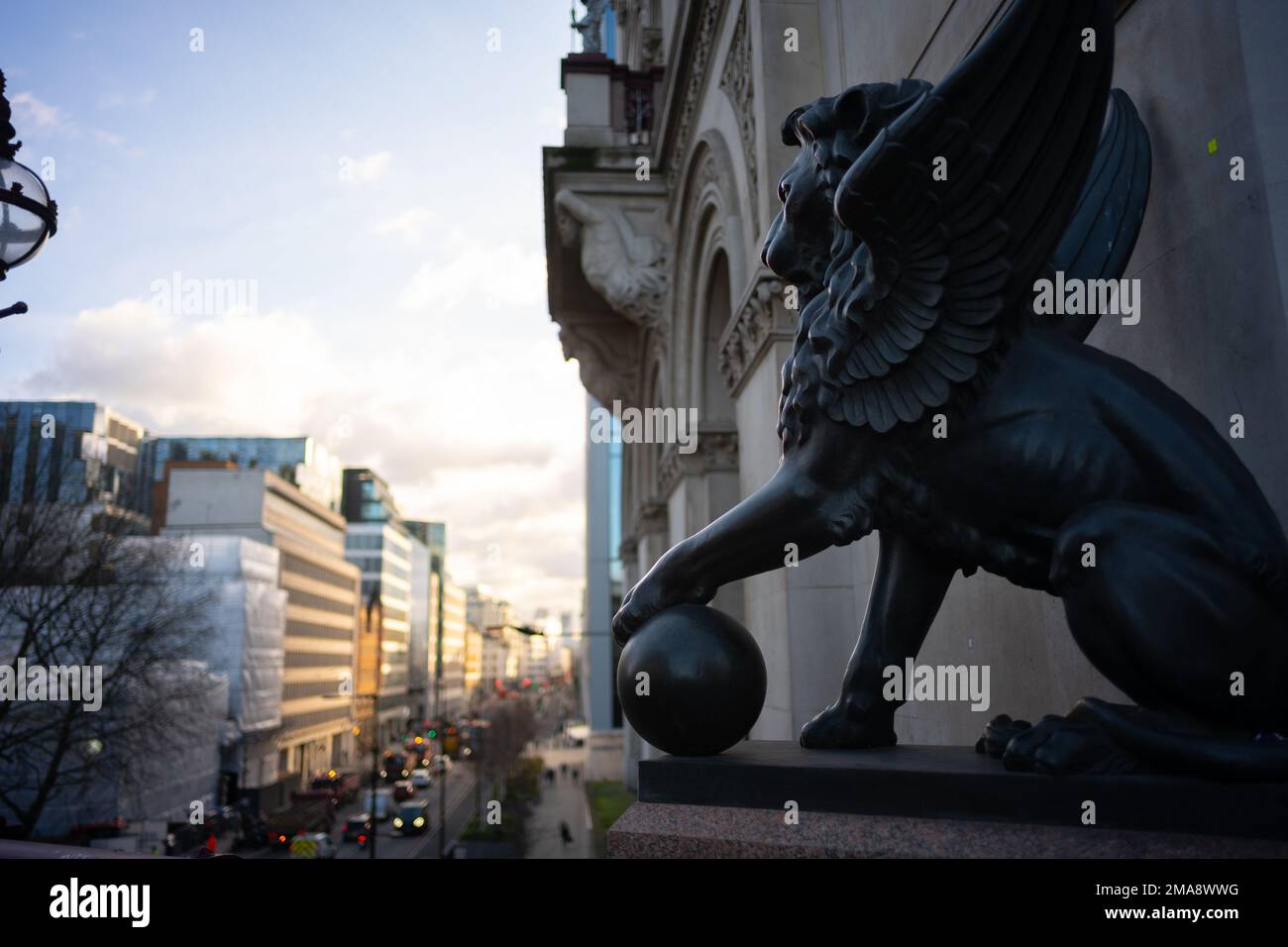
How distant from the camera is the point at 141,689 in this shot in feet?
85.9

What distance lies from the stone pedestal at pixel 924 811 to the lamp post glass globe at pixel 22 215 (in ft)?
12.3


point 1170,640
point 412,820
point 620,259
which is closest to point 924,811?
point 1170,640

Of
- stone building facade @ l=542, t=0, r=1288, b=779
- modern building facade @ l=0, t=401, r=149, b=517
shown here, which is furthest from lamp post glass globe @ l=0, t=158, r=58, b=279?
modern building facade @ l=0, t=401, r=149, b=517

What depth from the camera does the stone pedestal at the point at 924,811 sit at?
2.14m

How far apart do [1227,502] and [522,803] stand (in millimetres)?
42295

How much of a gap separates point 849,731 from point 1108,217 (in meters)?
2.00

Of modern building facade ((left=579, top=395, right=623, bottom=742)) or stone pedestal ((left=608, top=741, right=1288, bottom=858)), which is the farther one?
modern building facade ((left=579, top=395, right=623, bottom=742))

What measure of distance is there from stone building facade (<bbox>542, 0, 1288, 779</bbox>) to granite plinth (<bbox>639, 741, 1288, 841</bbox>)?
1166 mm

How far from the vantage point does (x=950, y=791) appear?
2.41 meters

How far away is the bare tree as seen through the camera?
20.0m

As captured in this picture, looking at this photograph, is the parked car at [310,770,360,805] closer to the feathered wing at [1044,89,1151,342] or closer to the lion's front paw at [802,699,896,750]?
the lion's front paw at [802,699,896,750]
